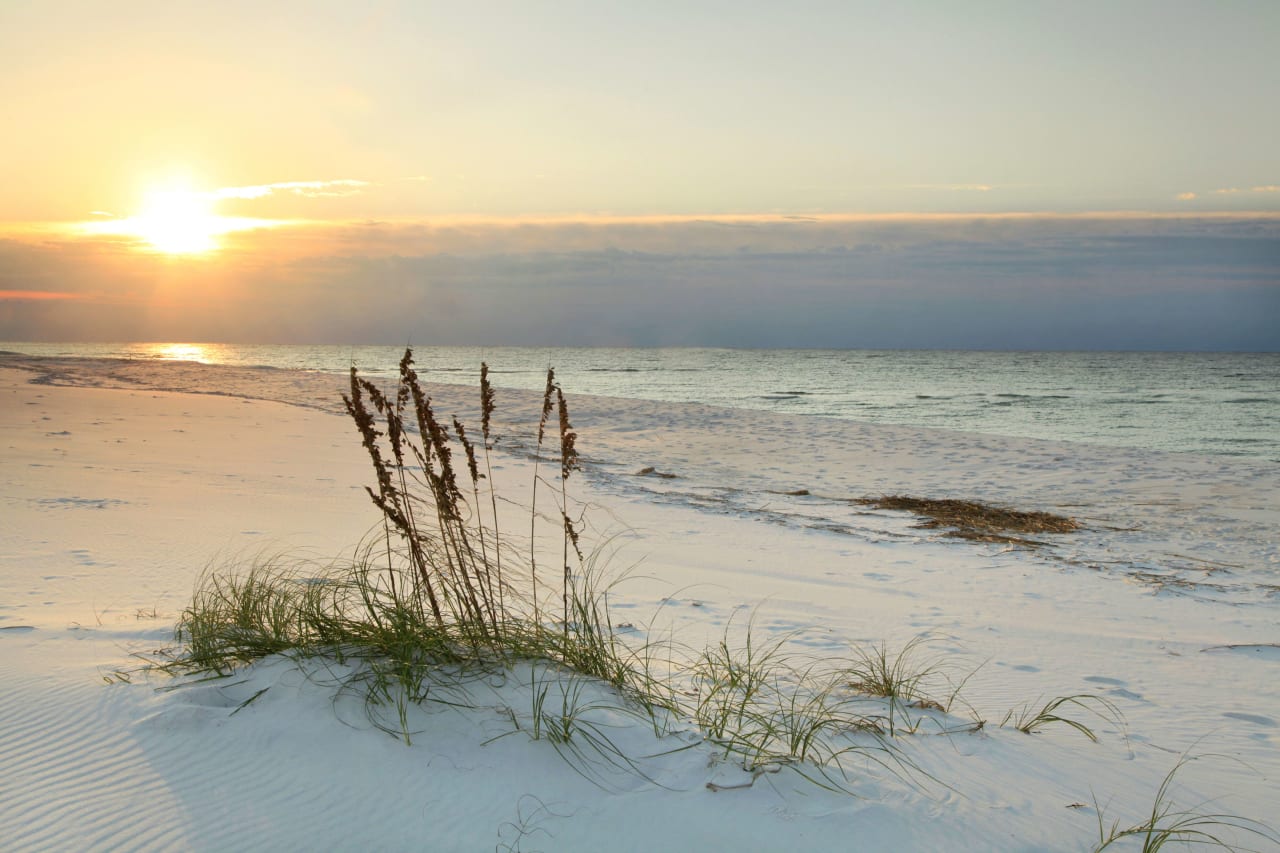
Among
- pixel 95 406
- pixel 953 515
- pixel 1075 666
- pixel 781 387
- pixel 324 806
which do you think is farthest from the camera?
pixel 781 387

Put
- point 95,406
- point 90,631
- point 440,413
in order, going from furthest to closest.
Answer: point 440,413
point 95,406
point 90,631

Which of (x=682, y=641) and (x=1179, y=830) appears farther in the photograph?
(x=682, y=641)

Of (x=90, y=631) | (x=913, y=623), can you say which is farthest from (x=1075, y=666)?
(x=90, y=631)

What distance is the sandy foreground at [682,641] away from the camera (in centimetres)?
244

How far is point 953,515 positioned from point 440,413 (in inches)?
614

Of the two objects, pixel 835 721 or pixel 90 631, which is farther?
pixel 90 631

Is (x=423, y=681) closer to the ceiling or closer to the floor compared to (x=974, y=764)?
closer to the ceiling

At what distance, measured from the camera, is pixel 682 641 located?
4301 millimetres

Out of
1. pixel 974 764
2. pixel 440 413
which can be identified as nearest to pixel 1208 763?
pixel 974 764

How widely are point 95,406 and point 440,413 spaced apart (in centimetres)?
796

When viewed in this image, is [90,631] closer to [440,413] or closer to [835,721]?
[835,721]

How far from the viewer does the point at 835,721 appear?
2959 mm

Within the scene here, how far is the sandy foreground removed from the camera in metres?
2.44

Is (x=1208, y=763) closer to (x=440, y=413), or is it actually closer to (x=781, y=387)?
(x=440, y=413)
